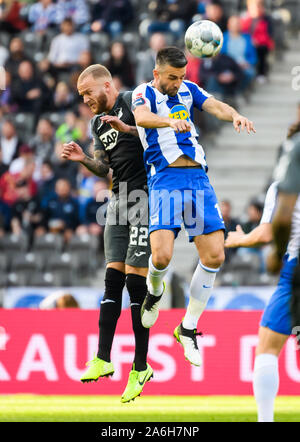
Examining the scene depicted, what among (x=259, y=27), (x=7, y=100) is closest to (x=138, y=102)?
(x=259, y=27)

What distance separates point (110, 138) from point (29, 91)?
10.3 meters

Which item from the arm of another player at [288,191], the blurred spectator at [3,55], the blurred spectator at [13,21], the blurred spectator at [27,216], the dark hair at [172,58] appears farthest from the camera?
the blurred spectator at [13,21]

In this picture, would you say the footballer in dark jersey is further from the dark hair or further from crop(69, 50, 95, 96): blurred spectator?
crop(69, 50, 95, 96): blurred spectator

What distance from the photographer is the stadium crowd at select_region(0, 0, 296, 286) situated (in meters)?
16.5

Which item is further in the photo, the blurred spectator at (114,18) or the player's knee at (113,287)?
the blurred spectator at (114,18)

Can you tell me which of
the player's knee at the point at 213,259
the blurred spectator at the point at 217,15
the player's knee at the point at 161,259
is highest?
the blurred spectator at the point at 217,15

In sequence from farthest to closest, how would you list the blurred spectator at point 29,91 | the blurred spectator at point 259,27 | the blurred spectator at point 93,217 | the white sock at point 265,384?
1. the blurred spectator at point 29,91
2. the blurred spectator at point 259,27
3. the blurred spectator at point 93,217
4. the white sock at point 265,384

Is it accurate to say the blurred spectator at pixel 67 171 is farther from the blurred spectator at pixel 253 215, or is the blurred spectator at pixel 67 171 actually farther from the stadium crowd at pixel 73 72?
the blurred spectator at pixel 253 215

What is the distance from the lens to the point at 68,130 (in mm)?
17359

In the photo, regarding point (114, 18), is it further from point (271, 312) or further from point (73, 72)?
point (271, 312)

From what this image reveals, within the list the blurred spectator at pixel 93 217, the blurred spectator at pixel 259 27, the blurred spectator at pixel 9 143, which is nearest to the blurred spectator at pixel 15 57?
the blurred spectator at pixel 9 143

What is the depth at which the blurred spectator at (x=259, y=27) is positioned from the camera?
1803 centimetres

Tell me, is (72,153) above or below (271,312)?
above

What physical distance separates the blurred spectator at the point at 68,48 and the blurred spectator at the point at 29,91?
0.55m
